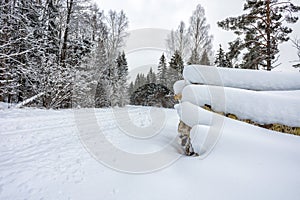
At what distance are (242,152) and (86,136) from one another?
9.74ft

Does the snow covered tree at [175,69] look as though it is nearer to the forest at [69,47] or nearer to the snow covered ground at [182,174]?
the forest at [69,47]

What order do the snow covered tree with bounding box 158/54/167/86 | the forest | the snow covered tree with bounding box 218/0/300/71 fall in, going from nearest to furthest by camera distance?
the forest, the snow covered tree with bounding box 218/0/300/71, the snow covered tree with bounding box 158/54/167/86

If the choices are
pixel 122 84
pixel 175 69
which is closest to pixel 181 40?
pixel 175 69

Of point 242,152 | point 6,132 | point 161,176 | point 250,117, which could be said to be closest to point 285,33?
point 250,117

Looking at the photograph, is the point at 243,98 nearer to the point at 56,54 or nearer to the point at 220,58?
the point at 56,54

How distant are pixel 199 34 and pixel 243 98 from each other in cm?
1477

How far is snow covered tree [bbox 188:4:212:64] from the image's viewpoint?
1555cm

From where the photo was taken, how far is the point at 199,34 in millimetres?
15664

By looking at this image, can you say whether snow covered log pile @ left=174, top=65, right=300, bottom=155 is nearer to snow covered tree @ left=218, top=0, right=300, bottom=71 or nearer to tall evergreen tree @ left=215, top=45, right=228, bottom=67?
snow covered tree @ left=218, top=0, right=300, bottom=71

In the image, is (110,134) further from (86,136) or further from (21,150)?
(21,150)

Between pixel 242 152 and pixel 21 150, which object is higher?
pixel 242 152

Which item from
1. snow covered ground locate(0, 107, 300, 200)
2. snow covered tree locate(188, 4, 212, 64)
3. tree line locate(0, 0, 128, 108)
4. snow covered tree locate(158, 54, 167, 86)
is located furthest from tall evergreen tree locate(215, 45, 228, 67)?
snow covered ground locate(0, 107, 300, 200)

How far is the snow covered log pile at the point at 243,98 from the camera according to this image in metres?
2.25

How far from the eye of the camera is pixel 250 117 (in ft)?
8.20
